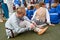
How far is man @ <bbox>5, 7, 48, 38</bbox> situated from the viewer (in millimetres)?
3160

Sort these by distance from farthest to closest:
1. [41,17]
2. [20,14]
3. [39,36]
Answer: [41,17] → [39,36] → [20,14]

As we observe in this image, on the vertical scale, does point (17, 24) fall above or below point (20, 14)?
below

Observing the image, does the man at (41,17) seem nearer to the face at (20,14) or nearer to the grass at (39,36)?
the grass at (39,36)

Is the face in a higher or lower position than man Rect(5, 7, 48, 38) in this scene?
higher

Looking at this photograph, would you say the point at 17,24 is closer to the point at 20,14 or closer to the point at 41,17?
the point at 20,14

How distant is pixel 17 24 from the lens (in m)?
3.23

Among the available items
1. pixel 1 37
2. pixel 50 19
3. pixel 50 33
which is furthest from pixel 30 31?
pixel 50 19

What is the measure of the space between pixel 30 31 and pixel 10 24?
0.64 m

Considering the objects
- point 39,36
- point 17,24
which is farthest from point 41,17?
point 17,24


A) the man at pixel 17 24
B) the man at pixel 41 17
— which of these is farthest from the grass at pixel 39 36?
the man at pixel 41 17

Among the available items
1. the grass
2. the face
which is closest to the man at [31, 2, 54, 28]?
the grass

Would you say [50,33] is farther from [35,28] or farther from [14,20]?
[14,20]

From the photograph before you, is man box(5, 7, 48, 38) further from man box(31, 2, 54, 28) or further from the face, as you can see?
man box(31, 2, 54, 28)

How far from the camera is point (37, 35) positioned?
3365 mm
